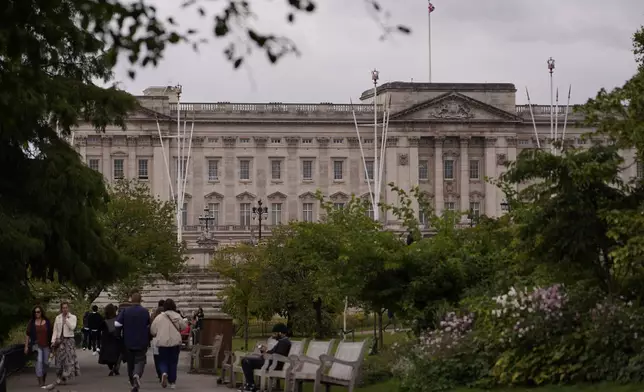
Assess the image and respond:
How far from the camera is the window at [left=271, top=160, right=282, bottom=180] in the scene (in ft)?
438

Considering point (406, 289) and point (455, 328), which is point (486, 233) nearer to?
point (406, 289)

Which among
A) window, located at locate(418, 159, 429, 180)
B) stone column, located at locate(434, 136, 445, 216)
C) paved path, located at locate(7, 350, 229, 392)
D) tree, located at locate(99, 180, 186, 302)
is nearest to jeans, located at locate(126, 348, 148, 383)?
paved path, located at locate(7, 350, 229, 392)

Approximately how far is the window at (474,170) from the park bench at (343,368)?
113 m

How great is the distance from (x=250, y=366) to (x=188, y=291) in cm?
5871

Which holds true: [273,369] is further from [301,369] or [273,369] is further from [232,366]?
[232,366]

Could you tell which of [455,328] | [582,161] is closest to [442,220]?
[455,328]

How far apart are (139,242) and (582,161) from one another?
160 ft

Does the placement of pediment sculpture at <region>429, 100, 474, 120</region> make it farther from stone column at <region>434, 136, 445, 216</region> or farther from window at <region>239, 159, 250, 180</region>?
window at <region>239, 159, 250, 180</region>

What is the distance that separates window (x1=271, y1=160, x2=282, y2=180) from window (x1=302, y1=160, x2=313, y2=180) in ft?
6.01

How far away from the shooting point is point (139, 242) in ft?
226

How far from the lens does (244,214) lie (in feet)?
431

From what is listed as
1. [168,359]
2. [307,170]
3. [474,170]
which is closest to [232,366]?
[168,359]

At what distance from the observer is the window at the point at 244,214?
131 meters

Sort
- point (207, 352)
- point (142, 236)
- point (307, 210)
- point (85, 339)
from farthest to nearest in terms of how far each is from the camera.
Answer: point (307, 210)
point (142, 236)
point (85, 339)
point (207, 352)
